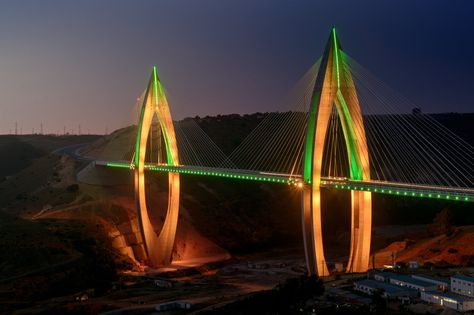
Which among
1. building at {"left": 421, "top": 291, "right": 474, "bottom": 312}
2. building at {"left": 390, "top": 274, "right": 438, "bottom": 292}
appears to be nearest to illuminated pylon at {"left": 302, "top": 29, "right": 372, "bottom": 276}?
building at {"left": 390, "top": 274, "right": 438, "bottom": 292}

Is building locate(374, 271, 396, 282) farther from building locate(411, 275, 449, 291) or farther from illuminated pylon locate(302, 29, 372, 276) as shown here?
illuminated pylon locate(302, 29, 372, 276)

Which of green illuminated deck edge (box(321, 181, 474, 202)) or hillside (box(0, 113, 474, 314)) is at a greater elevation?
green illuminated deck edge (box(321, 181, 474, 202))

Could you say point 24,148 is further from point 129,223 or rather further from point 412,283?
point 412,283

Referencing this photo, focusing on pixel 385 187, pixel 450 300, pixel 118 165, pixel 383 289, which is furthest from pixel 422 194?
pixel 118 165

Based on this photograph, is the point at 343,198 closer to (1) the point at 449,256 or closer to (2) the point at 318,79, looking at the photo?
(1) the point at 449,256

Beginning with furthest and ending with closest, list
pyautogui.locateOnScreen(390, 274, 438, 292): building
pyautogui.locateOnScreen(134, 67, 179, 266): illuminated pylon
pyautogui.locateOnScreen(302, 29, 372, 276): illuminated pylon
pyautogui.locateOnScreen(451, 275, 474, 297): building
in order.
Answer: pyautogui.locateOnScreen(134, 67, 179, 266): illuminated pylon → pyautogui.locateOnScreen(302, 29, 372, 276): illuminated pylon → pyautogui.locateOnScreen(390, 274, 438, 292): building → pyautogui.locateOnScreen(451, 275, 474, 297): building

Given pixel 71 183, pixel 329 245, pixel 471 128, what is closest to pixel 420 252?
pixel 329 245

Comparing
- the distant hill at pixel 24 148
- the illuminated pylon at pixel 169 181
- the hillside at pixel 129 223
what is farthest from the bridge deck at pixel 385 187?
the distant hill at pixel 24 148
